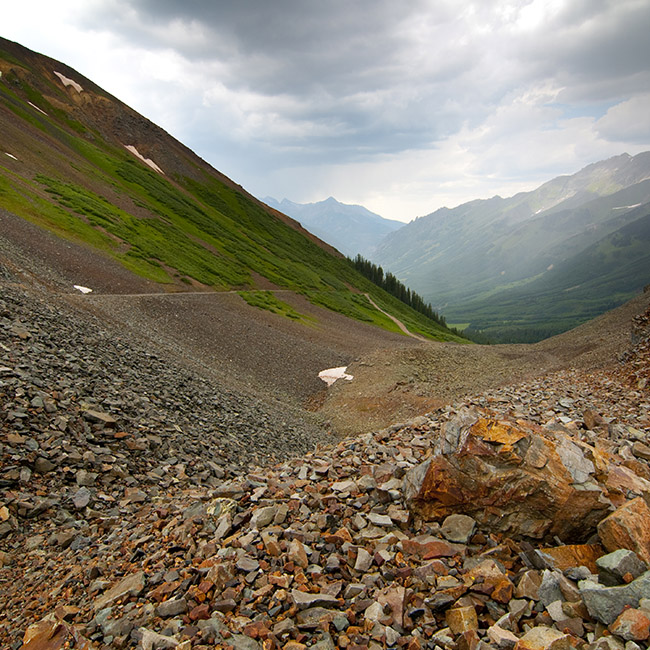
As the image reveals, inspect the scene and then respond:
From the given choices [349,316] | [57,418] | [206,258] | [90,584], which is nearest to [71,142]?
[206,258]

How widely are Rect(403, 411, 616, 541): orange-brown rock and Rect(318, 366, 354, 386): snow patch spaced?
32778mm

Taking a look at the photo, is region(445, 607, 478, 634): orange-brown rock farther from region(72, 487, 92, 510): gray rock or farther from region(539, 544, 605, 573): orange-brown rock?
region(72, 487, 92, 510): gray rock

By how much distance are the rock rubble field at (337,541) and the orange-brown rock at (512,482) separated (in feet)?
0.11

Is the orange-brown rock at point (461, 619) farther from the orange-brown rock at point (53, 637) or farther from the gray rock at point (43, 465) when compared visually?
the gray rock at point (43, 465)

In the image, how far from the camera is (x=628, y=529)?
6793 millimetres

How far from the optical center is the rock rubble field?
6.30 metres

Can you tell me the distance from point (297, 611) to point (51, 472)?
33.4 feet

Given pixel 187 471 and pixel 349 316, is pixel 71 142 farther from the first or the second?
pixel 187 471

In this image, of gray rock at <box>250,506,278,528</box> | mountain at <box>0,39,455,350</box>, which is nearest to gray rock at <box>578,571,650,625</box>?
gray rock at <box>250,506,278,528</box>

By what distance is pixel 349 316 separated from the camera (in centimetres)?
8862

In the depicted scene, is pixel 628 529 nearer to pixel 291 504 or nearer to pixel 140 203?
pixel 291 504

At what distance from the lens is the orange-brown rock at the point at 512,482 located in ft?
25.1

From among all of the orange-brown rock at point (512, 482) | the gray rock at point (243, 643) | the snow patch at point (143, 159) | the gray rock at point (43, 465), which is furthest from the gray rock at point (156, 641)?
the snow patch at point (143, 159)

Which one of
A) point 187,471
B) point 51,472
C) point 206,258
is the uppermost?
point 206,258
